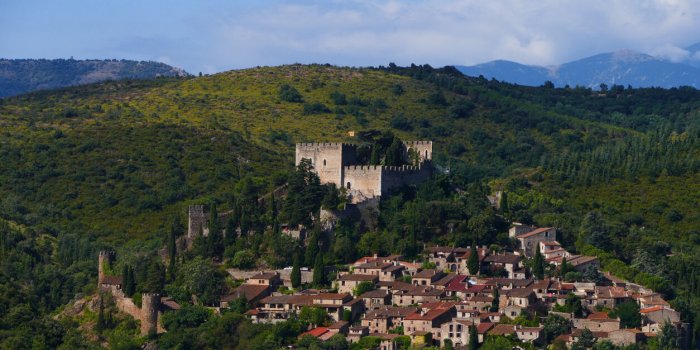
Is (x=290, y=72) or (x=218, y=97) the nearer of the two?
(x=218, y=97)

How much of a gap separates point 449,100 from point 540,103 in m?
19.2

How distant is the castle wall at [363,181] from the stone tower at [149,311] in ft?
47.3

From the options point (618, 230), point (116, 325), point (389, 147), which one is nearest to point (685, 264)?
point (618, 230)

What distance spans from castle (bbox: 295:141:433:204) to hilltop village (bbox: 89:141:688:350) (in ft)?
4.11

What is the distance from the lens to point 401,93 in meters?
152

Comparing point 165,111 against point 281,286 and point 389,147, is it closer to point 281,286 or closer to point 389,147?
point 389,147

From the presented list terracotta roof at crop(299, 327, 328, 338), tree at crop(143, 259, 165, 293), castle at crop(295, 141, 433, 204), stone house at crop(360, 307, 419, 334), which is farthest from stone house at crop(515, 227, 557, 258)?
tree at crop(143, 259, 165, 293)

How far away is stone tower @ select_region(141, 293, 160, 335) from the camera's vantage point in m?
67.9

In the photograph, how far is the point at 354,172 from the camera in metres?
78.8

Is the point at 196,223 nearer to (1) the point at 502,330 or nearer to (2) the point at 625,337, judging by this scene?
(1) the point at 502,330

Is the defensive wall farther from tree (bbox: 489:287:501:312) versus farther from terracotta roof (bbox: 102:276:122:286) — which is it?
tree (bbox: 489:287:501:312)

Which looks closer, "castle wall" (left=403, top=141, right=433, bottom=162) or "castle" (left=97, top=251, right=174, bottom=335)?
"castle" (left=97, top=251, right=174, bottom=335)

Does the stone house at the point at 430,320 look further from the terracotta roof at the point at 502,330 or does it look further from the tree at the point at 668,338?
the tree at the point at 668,338

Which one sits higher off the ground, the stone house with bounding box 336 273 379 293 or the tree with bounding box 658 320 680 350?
the stone house with bounding box 336 273 379 293
